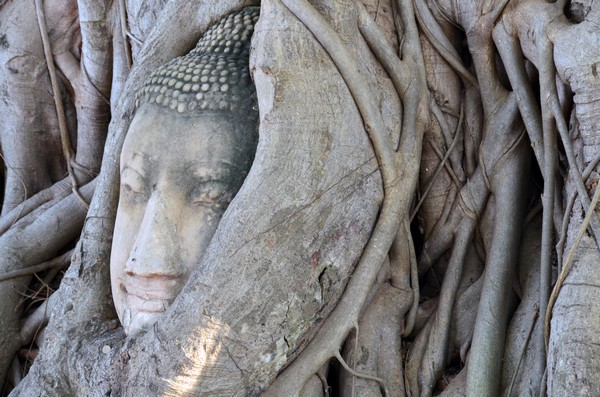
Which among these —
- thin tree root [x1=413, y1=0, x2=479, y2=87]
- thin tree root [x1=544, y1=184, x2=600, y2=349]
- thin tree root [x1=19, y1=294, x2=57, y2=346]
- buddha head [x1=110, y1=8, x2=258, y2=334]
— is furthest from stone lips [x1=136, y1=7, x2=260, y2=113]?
thin tree root [x1=19, y1=294, x2=57, y2=346]

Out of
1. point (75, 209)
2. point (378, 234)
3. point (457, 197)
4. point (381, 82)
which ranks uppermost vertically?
point (381, 82)

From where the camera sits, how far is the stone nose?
165cm

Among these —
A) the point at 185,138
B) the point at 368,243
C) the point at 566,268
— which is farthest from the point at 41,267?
the point at 566,268

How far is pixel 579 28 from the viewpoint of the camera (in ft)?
5.14

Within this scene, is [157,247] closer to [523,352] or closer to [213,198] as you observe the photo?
[213,198]

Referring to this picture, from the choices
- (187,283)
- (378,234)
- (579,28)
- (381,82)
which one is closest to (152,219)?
(187,283)

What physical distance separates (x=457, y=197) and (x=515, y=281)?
0.25 m

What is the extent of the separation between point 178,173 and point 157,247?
17cm

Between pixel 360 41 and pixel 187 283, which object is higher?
pixel 360 41

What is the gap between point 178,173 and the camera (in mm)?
1690

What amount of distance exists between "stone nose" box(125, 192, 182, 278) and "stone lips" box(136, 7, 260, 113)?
9.1 inches

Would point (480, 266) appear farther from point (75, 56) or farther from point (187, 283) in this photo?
point (75, 56)

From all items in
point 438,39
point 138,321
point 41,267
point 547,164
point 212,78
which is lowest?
point 41,267

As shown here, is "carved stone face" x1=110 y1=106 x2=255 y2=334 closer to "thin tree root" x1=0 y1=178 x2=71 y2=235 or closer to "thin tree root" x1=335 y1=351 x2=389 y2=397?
"thin tree root" x1=335 y1=351 x2=389 y2=397
